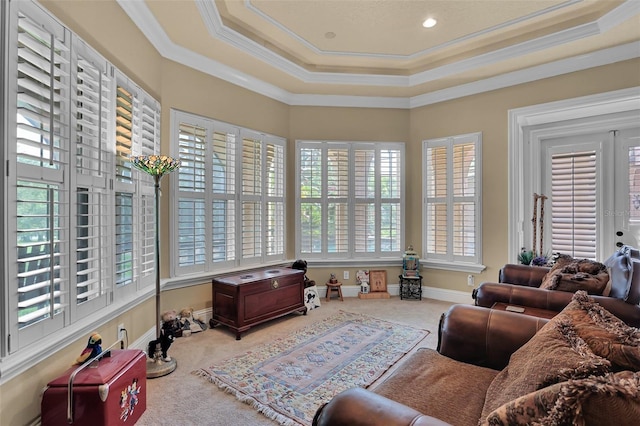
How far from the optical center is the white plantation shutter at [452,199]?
4.40 metres

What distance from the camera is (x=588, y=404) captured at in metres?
0.81

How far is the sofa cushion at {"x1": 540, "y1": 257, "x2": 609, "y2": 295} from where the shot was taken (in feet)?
7.95

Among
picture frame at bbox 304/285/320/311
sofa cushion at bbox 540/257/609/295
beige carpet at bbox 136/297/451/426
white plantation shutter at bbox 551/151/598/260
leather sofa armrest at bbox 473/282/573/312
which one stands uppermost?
white plantation shutter at bbox 551/151/598/260

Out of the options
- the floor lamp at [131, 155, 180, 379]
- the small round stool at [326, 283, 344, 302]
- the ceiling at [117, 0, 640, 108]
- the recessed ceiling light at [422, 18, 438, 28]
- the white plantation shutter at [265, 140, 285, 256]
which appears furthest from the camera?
the small round stool at [326, 283, 344, 302]

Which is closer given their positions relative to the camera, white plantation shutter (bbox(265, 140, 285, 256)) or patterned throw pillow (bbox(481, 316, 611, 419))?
patterned throw pillow (bbox(481, 316, 611, 419))

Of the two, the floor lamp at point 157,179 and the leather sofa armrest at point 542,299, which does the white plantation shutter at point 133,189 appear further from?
the leather sofa armrest at point 542,299

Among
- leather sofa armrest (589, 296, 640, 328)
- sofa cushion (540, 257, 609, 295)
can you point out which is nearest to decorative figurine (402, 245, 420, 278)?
sofa cushion (540, 257, 609, 295)

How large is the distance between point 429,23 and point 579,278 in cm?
273

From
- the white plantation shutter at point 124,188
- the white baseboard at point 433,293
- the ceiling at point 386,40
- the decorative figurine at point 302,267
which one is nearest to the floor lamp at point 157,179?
the white plantation shutter at point 124,188

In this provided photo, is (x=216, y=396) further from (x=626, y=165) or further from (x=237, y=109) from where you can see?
(x=626, y=165)

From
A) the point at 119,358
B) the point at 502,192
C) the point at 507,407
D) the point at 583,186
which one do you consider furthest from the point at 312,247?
the point at 507,407

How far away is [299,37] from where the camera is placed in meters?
3.56

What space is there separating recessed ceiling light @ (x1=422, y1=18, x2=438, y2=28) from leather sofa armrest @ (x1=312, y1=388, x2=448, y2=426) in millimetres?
3461

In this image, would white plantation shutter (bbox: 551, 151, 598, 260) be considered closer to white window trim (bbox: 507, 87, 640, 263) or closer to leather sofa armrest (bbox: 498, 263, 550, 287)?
white window trim (bbox: 507, 87, 640, 263)
